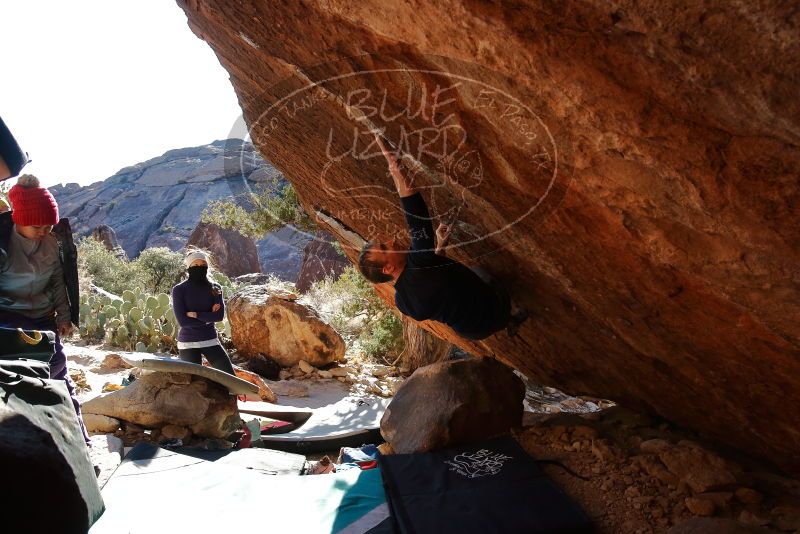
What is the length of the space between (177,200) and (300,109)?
5132cm

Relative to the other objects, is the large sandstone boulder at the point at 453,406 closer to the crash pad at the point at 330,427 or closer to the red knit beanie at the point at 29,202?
the crash pad at the point at 330,427

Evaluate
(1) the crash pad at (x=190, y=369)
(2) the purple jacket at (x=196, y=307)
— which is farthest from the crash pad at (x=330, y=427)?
(2) the purple jacket at (x=196, y=307)

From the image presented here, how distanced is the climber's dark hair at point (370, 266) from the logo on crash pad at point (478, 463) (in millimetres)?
1323

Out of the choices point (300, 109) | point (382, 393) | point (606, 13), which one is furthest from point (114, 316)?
point (606, 13)

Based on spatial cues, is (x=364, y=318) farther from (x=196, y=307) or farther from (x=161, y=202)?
(x=161, y=202)

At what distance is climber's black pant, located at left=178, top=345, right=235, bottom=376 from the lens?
17.1ft

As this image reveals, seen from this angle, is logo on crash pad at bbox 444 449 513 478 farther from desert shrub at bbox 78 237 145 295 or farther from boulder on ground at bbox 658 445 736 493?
desert shrub at bbox 78 237 145 295

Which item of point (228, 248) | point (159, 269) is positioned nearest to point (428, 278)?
point (159, 269)

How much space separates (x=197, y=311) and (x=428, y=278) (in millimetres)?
2897

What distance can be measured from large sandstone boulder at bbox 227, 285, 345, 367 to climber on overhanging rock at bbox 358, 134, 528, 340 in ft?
20.3

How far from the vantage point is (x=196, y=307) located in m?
5.11

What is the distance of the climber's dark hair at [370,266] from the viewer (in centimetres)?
336

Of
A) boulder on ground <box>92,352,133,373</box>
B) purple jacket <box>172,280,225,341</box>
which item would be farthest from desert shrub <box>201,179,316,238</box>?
purple jacket <box>172,280,225,341</box>

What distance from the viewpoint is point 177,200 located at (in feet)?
165
